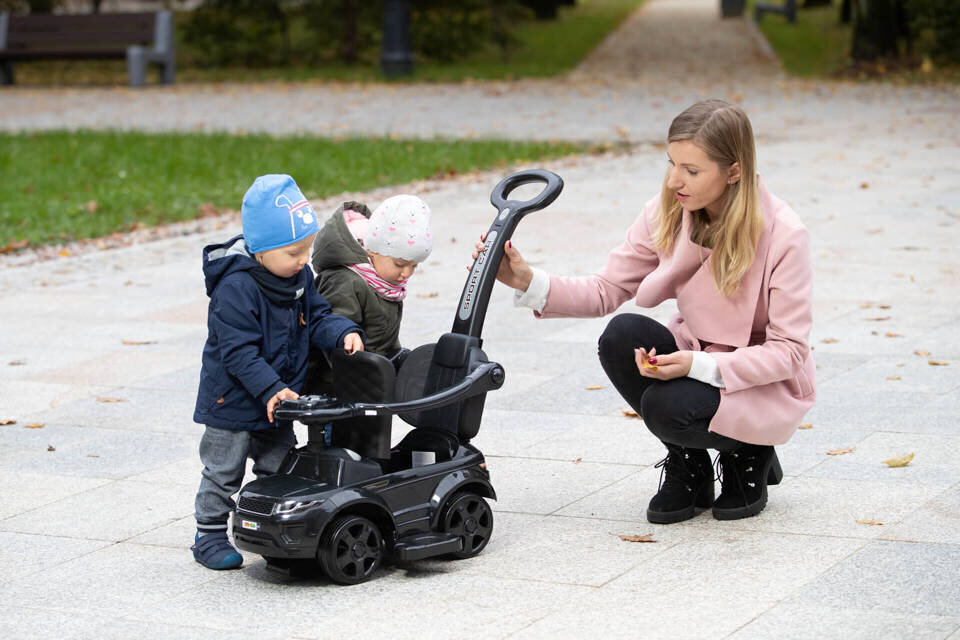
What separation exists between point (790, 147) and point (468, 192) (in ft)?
12.5

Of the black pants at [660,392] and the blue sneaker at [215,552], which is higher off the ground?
the black pants at [660,392]

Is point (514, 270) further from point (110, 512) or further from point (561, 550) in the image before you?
point (110, 512)

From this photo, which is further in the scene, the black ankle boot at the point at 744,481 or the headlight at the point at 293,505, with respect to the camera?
the black ankle boot at the point at 744,481

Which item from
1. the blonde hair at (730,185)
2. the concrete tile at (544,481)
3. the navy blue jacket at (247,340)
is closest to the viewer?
the navy blue jacket at (247,340)

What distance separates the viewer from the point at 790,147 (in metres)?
13.4

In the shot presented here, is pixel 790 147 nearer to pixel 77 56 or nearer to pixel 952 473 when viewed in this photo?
pixel 952 473

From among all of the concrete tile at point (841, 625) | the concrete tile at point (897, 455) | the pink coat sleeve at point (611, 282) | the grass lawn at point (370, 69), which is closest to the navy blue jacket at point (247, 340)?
the pink coat sleeve at point (611, 282)

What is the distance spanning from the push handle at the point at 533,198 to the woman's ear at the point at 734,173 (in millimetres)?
467

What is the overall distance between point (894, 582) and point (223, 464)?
1.75m

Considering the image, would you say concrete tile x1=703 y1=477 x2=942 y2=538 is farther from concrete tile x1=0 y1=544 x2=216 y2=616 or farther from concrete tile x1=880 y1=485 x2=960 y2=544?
concrete tile x1=0 y1=544 x2=216 y2=616

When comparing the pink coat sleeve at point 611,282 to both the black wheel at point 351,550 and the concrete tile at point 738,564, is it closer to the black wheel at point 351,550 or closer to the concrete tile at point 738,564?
the concrete tile at point 738,564

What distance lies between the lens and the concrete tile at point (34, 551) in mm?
3684

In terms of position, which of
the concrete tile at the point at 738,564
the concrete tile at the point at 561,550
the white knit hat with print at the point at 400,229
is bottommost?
the concrete tile at the point at 561,550

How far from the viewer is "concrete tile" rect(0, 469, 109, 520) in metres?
4.23
